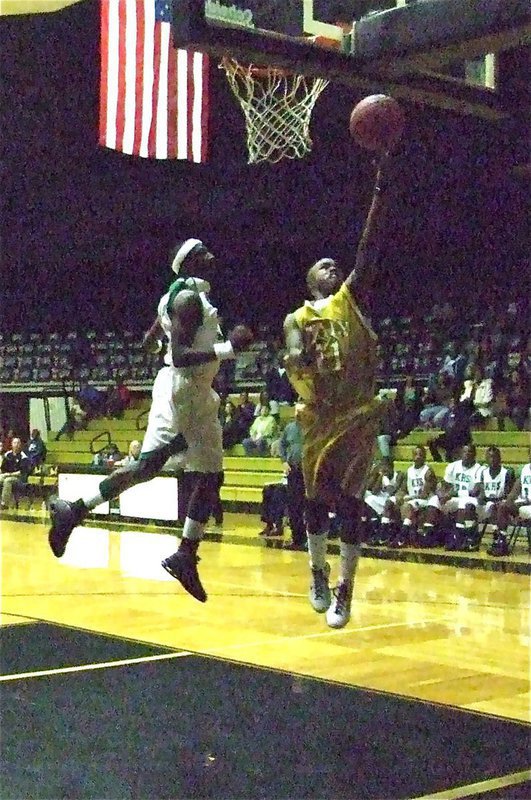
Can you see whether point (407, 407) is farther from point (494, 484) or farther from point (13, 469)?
point (13, 469)

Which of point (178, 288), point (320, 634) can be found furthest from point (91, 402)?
point (178, 288)

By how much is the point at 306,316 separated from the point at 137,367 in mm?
12654

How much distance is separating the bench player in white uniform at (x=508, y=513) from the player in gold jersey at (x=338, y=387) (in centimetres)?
527

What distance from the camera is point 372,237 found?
380 centimetres

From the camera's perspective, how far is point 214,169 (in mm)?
14992

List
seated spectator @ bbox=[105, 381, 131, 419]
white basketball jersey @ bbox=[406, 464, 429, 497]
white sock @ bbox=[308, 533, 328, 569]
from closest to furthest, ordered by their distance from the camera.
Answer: white sock @ bbox=[308, 533, 328, 569] → white basketball jersey @ bbox=[406, 464, 429, 497] → seated spectator @ bbox=[105, 381, 131, 419]

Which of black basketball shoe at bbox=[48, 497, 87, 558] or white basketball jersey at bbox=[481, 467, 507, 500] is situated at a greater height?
black basketball shoe at bbox=[48, 497, 87, 558]


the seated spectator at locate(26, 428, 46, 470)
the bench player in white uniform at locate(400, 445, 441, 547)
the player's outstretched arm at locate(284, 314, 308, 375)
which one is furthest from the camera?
the seated spectator at locate(26, 428, 46, 470)

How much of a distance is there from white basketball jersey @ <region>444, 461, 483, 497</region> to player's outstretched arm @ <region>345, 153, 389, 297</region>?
603 centimetres

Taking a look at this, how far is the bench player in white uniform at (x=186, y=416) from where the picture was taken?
396 cm

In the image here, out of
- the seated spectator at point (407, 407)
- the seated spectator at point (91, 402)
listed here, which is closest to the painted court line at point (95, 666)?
the seated spectator at point (407, 407)

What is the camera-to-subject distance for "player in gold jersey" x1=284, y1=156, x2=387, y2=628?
3.86 m

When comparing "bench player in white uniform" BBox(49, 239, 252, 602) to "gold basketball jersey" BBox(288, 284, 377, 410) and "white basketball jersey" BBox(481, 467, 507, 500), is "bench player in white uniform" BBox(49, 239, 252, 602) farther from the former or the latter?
"white basketball jersey" BBox(481, 467, 507, 500)

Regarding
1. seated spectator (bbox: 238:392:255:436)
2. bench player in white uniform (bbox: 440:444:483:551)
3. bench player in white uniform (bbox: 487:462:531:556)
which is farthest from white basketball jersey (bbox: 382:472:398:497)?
seated spectator (bbox: 238:392:255:436)
